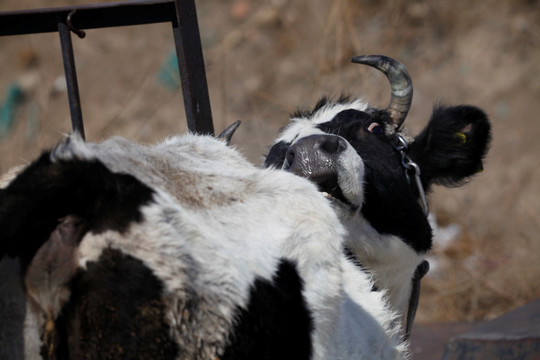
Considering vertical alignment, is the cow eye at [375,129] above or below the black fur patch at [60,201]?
below

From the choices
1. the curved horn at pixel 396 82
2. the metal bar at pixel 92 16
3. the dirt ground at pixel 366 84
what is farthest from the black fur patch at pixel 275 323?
the dirt ground at pixel 366 84

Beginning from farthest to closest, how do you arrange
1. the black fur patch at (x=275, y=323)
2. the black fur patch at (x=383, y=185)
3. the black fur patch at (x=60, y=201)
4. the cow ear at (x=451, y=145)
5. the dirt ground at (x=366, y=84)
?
the dirt ground at (x=366, y=84) < the cow ear at (x=451, y=145) < the black fur patch at (x=383, y=185) < the black fur patch at (x=275, y=323) < the black fur patch at (x=60, y=201)

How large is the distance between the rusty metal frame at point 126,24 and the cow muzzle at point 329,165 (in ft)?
1.51

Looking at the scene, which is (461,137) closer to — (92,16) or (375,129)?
(375,129)

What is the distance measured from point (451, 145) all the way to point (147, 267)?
8.40 ft

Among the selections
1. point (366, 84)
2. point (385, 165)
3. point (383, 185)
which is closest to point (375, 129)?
point (385, 165)

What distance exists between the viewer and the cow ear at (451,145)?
349 centimetres

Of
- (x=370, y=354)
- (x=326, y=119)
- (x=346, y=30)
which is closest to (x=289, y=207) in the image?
(x=370, y=354)

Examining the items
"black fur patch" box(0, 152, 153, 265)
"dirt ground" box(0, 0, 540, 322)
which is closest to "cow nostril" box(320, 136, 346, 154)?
"black fur patch" box(0, 152, 153, 265)

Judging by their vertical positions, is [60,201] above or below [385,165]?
above

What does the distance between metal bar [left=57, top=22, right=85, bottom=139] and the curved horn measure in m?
1.43

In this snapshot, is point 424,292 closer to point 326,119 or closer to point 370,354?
point 326,119

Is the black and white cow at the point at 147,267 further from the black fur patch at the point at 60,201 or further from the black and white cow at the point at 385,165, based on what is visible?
the black and white cow at the point at 385,165

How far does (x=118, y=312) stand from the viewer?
1243 mm
